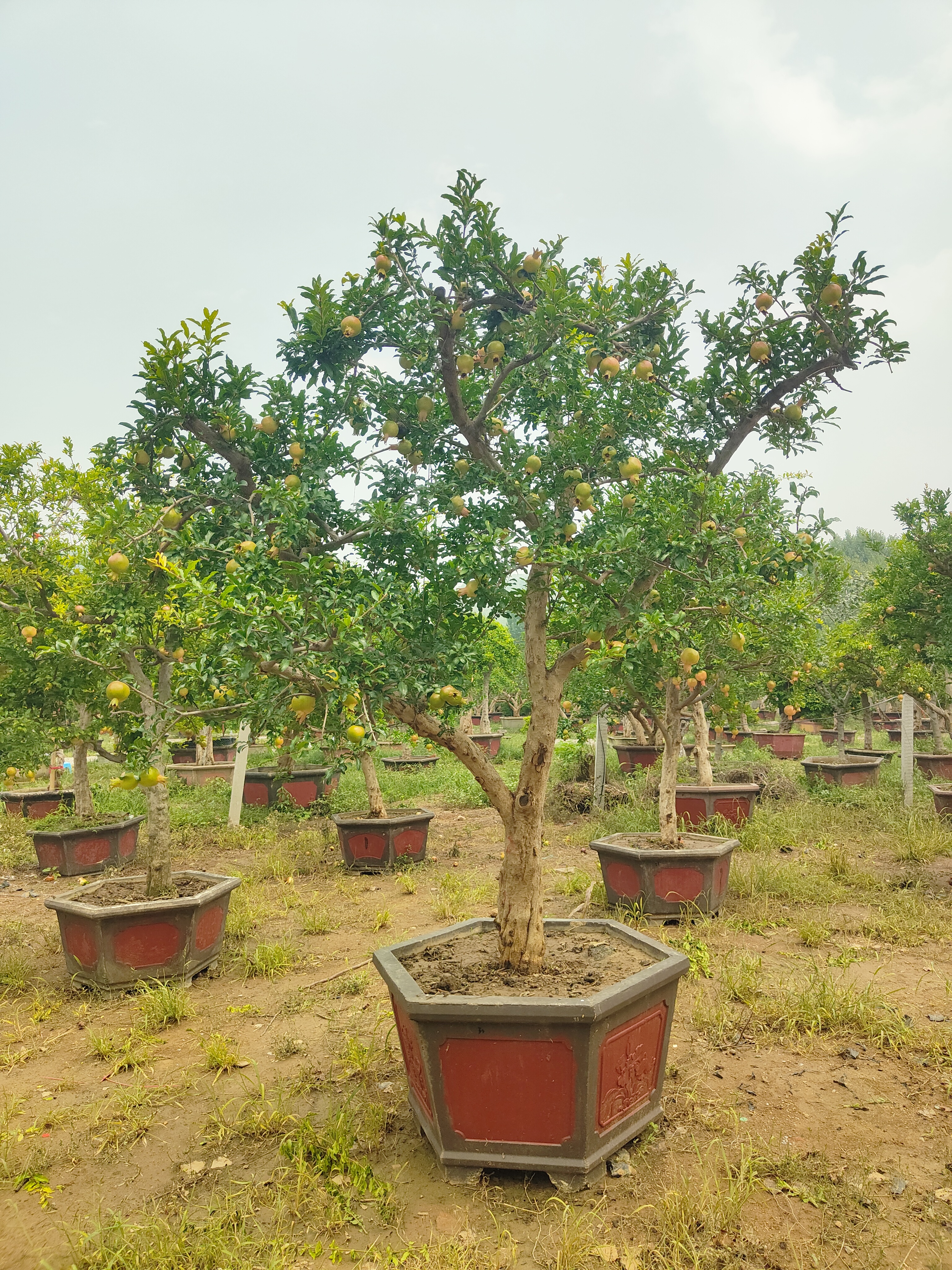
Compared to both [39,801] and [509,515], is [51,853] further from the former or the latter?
[509,515]

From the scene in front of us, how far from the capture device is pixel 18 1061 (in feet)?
13.6

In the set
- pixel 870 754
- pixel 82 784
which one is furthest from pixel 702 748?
pixel 870 754

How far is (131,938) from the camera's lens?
16.6 ft

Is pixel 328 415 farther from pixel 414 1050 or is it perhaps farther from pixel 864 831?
pixel 864 831

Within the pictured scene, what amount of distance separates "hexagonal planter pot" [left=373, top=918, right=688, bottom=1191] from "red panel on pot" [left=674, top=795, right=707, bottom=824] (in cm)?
615

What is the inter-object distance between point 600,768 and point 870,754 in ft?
23.3

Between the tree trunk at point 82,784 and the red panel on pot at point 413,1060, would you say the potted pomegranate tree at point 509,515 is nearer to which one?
the red panel on pot at point 413,1060

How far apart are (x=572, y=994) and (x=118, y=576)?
3125 millimetres

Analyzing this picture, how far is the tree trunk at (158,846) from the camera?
212 inches

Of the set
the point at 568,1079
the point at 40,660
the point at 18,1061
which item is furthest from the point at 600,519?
the point at 40,660

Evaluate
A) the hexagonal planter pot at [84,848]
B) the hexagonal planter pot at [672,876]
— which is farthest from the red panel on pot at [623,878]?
the hexagonal planter pot at [84,848]

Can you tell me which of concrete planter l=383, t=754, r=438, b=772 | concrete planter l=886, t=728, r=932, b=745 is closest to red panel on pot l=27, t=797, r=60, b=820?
concrete planter l=383, t=754, r=438, b=772

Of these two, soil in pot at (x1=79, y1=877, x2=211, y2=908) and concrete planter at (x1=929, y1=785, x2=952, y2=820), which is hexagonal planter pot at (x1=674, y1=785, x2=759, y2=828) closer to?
concrete planter at (x1=929, y1=785, x2=952, y2=820)

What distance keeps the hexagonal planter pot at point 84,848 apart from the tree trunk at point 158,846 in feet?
11.4
